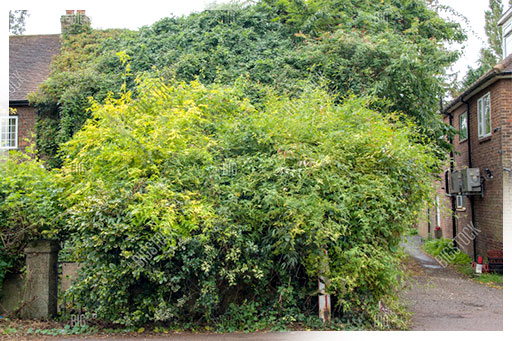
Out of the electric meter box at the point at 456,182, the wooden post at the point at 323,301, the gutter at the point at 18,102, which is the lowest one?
the wooden post at the point at 323,301

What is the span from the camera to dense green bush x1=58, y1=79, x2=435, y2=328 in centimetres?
678

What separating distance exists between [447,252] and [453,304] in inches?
398

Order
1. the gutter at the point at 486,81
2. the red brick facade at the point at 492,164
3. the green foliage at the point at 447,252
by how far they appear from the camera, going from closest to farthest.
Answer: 1. the red brick facade at the point at 492,164
2. the gutter at the point at 486,81
3. the green foliage at the point at 447,252

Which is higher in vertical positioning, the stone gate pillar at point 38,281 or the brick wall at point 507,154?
the brick wall at point 507,154

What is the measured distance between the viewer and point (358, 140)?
7.80 metres

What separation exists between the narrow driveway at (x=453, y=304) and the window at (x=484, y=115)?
5001 mm

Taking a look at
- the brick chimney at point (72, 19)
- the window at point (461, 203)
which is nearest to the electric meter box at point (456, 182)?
the window at point (461, 203)

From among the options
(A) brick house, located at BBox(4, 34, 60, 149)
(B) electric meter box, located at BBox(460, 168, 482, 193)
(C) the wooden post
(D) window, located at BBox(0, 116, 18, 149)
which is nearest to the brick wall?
(B) electric meter box, located at BBox(460, 168, 482, 193)

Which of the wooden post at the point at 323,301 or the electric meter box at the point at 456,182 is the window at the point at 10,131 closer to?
the wooden post at the point at 323,301

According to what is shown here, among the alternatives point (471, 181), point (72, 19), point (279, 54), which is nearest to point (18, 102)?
point (72, 19)

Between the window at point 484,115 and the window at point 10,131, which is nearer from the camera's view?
the window at point 484,115

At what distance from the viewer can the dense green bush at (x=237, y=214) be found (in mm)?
6781

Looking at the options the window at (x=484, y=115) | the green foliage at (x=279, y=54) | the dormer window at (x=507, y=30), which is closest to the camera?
the green foliage at (x=279, y=54)

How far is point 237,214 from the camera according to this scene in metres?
7.21
